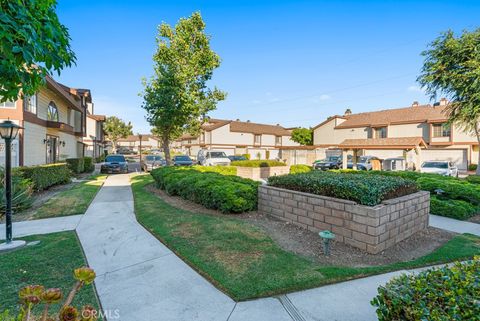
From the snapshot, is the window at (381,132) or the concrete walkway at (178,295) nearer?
the concrete walkway at (178,295)

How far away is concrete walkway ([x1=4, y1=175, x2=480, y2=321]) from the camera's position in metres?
2.93

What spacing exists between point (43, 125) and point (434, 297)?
703 inches

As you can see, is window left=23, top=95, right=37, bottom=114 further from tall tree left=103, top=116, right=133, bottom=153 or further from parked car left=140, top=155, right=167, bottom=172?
tall tree left=103, top=116, right=133, bottom=153

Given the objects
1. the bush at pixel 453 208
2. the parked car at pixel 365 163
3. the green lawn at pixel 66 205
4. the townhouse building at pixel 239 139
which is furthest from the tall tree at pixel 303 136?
the green lawn at pixel 66 205

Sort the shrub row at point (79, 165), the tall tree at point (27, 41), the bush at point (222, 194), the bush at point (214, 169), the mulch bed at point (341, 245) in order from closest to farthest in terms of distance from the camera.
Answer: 1. the tall tree at point (27, 41)
2. the mulch bed at point (341, 245)
3. the bush at point (222, 194)
4. the bush at point (214, 169)
5. the shrub row at point (79, 165)

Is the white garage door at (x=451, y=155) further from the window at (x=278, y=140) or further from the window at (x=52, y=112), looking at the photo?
the window at (x=52, y=112)

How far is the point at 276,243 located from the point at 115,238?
11.6ft

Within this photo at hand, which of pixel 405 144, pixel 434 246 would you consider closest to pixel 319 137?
pixel 405 144

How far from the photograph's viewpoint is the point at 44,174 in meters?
11.1

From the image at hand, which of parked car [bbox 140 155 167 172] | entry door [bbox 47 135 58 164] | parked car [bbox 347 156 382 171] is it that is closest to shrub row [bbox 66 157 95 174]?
entry door [bbox 47 135 58 164]

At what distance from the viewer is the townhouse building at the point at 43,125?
11.5m

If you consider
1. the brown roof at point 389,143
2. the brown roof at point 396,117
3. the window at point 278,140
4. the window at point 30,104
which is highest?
the brown roof at point 396,117

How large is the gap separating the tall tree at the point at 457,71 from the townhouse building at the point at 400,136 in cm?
523

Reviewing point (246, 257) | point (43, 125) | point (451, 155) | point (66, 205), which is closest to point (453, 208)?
point (246, 257)
